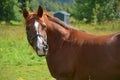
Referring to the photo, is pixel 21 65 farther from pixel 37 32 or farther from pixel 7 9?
pixel 7 9

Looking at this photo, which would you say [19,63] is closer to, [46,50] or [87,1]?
[46,50]

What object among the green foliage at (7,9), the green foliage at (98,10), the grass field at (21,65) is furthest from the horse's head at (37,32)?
the green foliage at (7,9)

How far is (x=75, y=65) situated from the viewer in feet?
19.8

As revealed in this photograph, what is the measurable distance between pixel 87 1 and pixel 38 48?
3950 cm

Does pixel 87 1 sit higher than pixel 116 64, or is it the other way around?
pixel 116 64

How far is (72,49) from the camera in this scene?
20.2ft

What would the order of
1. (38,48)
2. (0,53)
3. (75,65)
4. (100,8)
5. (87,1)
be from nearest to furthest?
(38,48) < (75,65) < (0,53) < (100,8) < (87,1)

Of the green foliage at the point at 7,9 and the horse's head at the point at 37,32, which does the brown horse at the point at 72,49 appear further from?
the green foliage at the point at 7,9

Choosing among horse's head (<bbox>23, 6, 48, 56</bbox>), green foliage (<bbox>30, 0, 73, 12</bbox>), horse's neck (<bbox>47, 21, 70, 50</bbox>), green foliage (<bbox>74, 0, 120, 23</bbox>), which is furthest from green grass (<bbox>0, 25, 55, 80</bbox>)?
green foliage (<bbox>30, 0, 73, 12</bbox>)

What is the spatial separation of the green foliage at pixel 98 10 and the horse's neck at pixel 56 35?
92.1 feet

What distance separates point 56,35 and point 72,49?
389 millimetres

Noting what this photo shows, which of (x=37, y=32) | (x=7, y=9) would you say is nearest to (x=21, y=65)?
(x=37, y=32)

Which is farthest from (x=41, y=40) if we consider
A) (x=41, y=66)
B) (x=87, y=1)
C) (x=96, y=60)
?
(x=87, y=1)

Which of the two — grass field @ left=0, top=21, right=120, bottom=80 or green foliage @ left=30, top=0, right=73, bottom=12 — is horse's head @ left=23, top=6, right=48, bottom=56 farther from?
green foliage @ left=30, top=0, right=73, bottom=12
